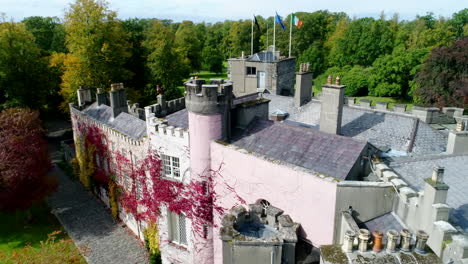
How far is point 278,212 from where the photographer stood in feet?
49.5

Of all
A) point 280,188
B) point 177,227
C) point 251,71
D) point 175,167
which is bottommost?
point 177,227

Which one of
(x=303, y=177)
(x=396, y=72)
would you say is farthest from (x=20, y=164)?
(x=396, y=72)

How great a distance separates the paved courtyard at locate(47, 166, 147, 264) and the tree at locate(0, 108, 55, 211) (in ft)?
9.47

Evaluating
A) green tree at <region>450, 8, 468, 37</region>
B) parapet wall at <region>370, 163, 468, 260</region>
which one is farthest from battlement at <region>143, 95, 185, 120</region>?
green tree at <region>450, 8, 468, 37</region>

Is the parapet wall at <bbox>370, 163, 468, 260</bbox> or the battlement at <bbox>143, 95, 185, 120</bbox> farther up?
the battlement at <bbox>143, 95, 185, 120</bbox>

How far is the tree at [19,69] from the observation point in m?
43.7

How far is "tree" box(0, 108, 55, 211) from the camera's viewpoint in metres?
25.3

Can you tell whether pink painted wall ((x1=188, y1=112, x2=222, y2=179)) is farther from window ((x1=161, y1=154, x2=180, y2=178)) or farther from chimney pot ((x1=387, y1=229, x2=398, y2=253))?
chimney pot ((x1=387, y1=229, x2=398, y2=253))

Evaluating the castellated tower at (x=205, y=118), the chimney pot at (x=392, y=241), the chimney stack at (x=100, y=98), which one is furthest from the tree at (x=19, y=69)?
the chimney pot at (x=392, y=241)

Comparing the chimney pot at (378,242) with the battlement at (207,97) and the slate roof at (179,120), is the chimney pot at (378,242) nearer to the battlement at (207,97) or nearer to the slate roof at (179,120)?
the battlement at (207,97)

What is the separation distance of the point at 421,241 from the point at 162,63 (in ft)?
151

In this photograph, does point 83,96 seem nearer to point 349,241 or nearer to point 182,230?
point 182,230

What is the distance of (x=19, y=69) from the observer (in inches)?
1777

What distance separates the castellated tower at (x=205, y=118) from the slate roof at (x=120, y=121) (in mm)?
8139
